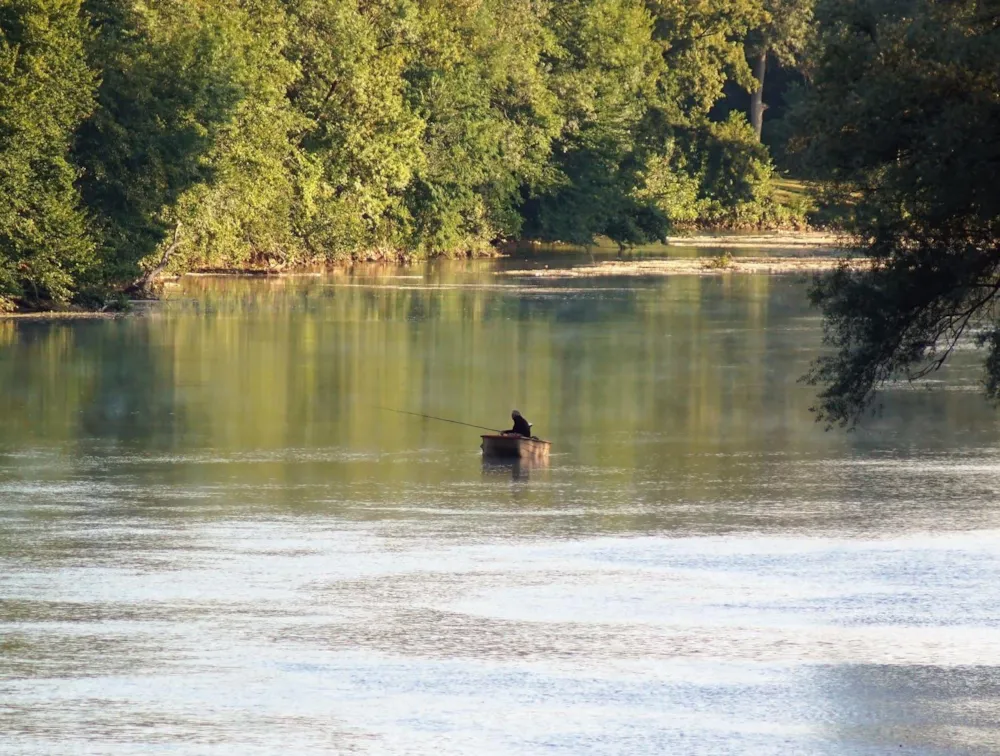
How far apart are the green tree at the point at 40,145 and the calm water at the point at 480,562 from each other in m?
5.65

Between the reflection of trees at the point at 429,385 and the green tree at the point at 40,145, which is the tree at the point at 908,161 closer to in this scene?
the reflection of trees at the point at 429,385

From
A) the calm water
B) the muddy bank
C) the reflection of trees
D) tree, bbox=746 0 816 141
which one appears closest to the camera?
the calm water

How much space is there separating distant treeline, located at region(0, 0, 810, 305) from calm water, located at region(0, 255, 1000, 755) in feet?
31.9

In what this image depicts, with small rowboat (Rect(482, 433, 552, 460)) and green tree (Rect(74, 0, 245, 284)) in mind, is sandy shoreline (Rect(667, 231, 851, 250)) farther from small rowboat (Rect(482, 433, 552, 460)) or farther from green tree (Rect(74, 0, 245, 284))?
small rowboat (Rect(482, 433, 552, 460))

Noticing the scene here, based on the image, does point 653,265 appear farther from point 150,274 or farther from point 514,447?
point 514,447

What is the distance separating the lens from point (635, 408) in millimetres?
38906

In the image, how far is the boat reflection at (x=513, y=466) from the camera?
30.5 m

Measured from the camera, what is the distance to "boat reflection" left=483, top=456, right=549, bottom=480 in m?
30.5

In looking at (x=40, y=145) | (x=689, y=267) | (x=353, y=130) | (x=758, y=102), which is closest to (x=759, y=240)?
(x=758, y=102)

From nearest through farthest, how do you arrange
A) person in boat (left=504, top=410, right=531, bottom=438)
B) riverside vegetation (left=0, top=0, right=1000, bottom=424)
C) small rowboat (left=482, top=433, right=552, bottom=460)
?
1. riverside vegetation (left=0, top=0, right=1000, bottom=424)
2. small rowboat (left=482, top=433, right=552, bottom=460)
3. person in boat (left=504, top=410, right=531, bottom=438)

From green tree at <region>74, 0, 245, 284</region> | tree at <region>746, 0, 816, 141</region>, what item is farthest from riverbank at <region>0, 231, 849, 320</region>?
tree at <region>746, 0, 816, 141</region>

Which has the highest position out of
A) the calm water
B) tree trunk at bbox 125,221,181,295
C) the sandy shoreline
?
the sandy shoreline

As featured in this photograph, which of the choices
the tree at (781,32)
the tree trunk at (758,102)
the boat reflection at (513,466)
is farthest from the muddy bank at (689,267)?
the boat reflection at (513,466)

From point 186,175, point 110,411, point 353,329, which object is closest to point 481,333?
point 353,329
